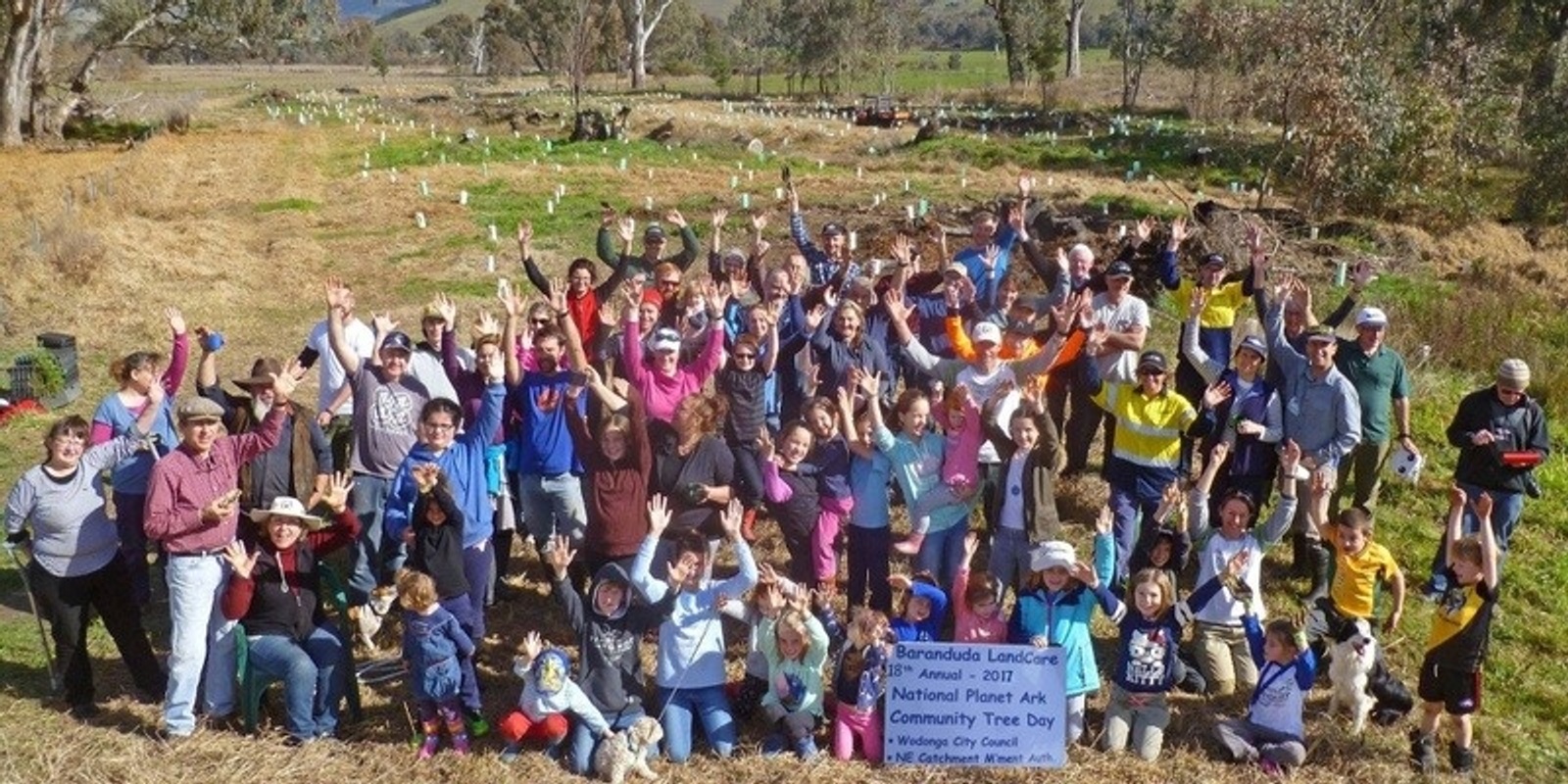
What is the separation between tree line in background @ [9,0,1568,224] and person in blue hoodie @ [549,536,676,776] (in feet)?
54.5

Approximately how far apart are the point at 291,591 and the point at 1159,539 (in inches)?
184

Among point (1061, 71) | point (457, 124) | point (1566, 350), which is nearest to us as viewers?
point (1566, 350)

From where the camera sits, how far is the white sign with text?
19.7 ft

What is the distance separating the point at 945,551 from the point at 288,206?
1995 centimetres

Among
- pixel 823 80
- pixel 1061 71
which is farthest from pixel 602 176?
pixel 1061 71

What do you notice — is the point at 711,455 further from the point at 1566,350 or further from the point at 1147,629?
the point at 1566,350

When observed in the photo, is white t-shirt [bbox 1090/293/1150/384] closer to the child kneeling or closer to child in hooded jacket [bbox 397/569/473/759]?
the child kneeling

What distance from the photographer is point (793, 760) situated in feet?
19.7

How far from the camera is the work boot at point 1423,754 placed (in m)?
6.04

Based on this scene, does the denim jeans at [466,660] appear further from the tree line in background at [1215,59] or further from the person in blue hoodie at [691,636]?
the tree line in background at [1215,59]

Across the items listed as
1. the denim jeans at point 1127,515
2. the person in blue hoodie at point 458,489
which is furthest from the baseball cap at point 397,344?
the denim jeans at point 1127,515

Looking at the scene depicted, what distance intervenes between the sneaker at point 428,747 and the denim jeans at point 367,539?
1.31 m

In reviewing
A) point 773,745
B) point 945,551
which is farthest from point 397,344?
point 945,551

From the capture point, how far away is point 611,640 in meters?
6.18
